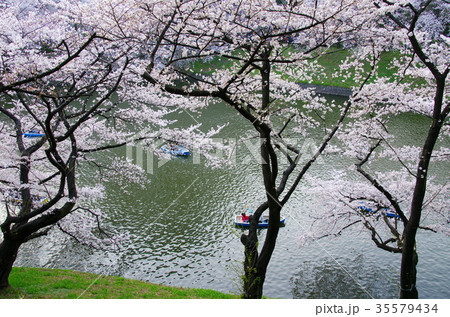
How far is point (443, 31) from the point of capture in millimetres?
36406

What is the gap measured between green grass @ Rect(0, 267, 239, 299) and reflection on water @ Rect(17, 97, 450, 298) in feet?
4.29

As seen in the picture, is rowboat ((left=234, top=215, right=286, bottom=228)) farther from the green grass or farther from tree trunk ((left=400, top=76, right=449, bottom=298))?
tree trunk ((left=400, top=76, right=449, bottom=298))

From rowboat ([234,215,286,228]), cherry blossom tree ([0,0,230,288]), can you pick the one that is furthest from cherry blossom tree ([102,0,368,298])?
rowboat ([234,215,286,228])

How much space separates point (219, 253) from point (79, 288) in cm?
485

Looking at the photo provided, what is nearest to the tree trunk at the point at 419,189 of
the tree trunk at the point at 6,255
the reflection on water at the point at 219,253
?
the reflection on water at the point at 219,253

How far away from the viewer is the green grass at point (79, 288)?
6996 mm

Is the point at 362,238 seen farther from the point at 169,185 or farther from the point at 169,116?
the point at 169,116

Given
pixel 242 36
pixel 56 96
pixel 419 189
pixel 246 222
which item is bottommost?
pixel 246 222

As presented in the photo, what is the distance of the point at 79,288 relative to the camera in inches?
303

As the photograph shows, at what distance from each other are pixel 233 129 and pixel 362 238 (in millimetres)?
12052

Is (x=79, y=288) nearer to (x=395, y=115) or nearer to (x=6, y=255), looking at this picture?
(x=6, y=255)

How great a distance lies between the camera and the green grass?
6996mm

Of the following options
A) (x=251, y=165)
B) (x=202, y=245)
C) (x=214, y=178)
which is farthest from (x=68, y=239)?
(x=251, y=165)

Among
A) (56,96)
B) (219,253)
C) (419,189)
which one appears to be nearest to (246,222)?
(219,253)
